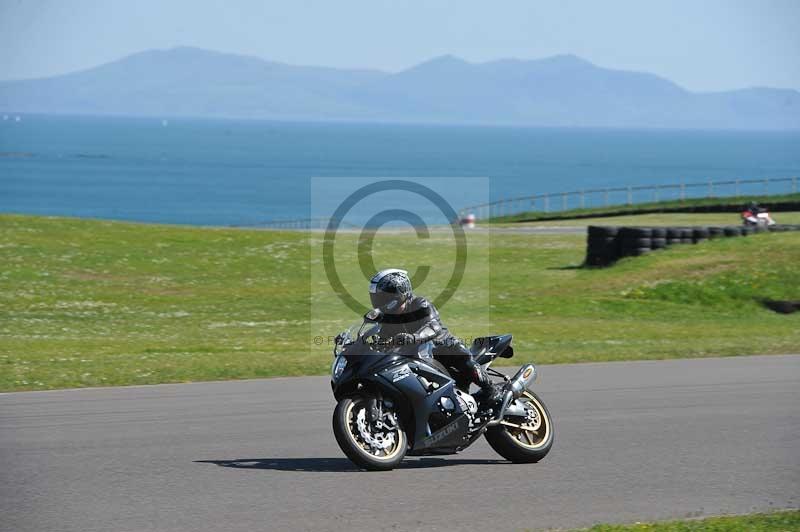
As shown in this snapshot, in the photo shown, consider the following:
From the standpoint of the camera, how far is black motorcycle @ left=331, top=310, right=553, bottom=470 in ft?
30.6

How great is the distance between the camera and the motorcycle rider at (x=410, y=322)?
9.60 meters

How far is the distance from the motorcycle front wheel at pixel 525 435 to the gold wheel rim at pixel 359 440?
888 mm

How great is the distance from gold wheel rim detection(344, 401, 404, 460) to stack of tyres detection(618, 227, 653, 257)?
22.8 metres

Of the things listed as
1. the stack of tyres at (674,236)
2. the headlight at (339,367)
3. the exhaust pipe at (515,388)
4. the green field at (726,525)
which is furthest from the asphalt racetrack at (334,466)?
the stack of tyres at (674,236)

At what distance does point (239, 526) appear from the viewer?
24.8 feet

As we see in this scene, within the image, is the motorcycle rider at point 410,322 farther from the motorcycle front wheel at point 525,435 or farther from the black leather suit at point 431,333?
the motorcycle front wheel at point 525,435

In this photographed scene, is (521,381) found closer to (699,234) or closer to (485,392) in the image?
(485,392)

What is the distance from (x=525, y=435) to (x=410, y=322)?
1.45 metres

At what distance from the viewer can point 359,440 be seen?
9.33 m

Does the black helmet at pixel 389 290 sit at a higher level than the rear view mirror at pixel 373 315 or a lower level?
higher

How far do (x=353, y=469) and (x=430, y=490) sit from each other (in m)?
0.96

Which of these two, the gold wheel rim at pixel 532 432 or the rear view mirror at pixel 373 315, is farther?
the gold wheel rim at pixel 532 432

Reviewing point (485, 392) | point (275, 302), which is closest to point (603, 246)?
point (275, 302)

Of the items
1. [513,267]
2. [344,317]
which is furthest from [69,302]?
[513,267]
